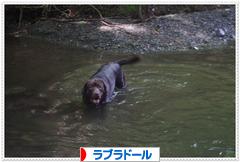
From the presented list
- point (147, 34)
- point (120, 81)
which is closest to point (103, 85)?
point (120, 81)

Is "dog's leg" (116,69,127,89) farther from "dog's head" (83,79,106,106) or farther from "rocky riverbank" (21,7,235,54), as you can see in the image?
"rocky riverbank" (21,7,235,54)

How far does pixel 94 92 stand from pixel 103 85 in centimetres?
36

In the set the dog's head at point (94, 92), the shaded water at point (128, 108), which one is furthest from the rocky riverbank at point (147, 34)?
the dog's head at point (94, 92)

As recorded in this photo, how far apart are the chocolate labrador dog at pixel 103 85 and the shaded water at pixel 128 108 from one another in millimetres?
199

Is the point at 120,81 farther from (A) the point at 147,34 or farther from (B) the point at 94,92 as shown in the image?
(A) the point at 147,34

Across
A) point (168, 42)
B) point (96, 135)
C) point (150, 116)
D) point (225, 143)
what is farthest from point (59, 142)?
point (168, 42)

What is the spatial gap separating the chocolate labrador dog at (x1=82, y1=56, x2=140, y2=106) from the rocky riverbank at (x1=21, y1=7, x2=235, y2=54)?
320 centimetres

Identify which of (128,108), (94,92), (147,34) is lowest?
(128,108)

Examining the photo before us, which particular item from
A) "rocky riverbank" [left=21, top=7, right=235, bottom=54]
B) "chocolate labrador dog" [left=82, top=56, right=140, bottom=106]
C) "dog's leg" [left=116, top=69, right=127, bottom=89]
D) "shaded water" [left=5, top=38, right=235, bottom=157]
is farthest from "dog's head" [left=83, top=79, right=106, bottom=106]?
"rocky riverbank" [left=21, top=7, right=235, bottom=54]

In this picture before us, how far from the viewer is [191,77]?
987 centimetres

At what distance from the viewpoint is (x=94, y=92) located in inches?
308

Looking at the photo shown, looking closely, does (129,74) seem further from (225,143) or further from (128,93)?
(225,143)

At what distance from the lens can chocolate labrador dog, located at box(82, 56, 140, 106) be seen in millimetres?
7883

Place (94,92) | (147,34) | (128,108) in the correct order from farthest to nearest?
(147,34) < (128,108) < (94,92)
